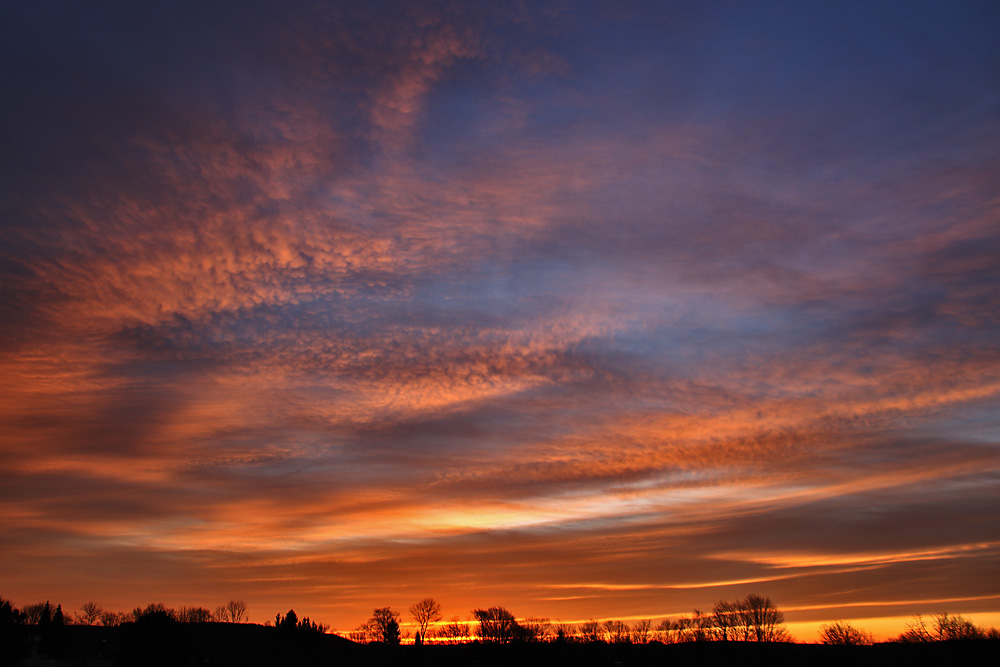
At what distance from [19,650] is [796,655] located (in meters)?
156

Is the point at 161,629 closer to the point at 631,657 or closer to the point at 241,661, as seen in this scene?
the point at 241,661

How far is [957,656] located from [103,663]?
167538 mm

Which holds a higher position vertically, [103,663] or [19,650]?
[19,650]

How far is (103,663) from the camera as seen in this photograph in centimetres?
14525

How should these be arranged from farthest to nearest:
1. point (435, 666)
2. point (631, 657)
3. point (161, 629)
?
point (631, 657) → point (435, 666) → point (161, 629)

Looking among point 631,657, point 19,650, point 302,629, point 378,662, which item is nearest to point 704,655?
point 631,657

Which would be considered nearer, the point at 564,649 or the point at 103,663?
the point at 103,663

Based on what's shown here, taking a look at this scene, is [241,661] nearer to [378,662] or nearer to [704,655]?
[378,662]

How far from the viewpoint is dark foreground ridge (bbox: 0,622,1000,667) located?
14588cm

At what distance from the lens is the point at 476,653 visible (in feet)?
542

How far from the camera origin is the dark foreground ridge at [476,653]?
14588 centimetres

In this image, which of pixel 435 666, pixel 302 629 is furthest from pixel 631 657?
pixel 302 629

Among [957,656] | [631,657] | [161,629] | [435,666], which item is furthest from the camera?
[631,657]

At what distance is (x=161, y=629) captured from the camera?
90500 mm
